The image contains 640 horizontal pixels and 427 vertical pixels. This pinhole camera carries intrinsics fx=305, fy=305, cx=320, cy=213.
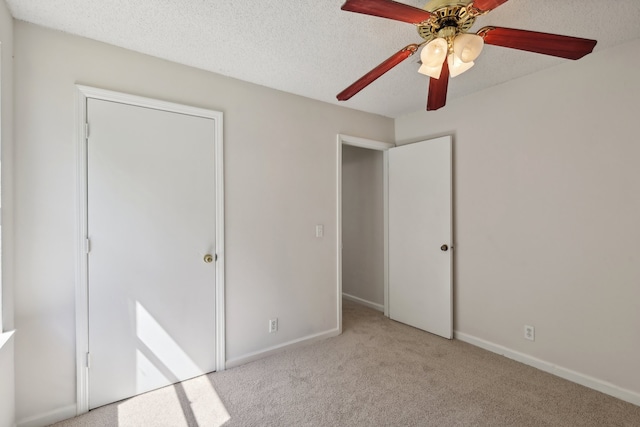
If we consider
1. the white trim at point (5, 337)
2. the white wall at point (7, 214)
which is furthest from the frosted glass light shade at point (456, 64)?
the white trim at point (5, 337)

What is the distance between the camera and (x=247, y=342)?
258 cm

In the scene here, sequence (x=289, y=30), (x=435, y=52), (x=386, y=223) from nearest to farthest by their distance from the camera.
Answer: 1. (x=435, y=52)
2. (x=289, y=30)
3. (x=386, y=223)

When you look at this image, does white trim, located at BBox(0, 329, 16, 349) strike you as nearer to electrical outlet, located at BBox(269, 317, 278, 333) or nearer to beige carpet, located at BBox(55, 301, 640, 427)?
beige carpet, located at BBox(55, 301, 640, 427)

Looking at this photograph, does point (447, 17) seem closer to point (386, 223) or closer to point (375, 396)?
point (375, 396)

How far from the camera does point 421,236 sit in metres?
3.23

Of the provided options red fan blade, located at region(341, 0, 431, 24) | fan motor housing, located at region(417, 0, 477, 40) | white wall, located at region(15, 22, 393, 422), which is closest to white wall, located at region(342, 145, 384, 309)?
white wall, located at region(15, 22, 393, 422)

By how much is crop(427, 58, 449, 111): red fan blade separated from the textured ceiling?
376mm

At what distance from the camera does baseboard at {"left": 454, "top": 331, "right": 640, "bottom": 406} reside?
2.04 metres

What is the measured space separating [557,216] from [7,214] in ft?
11.8

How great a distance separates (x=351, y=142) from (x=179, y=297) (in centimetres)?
219

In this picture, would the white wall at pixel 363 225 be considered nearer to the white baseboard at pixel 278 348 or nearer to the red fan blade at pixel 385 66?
the white baseboard at pixel 278 348

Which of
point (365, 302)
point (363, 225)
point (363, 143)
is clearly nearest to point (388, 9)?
point (363, 143)

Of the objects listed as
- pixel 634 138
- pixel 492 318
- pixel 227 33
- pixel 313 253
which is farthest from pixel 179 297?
pixel 634 138

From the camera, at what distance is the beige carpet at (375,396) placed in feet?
6.12
